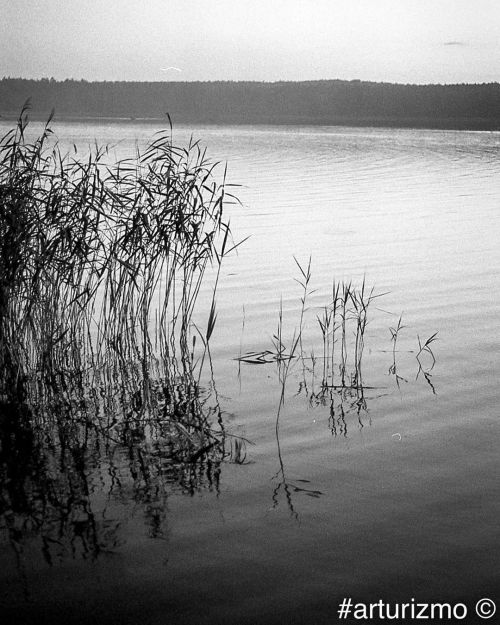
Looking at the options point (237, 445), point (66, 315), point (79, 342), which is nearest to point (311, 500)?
point (237, 445)

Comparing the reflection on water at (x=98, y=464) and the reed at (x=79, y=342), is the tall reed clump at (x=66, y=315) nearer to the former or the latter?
the reed at (x=79, y=342)

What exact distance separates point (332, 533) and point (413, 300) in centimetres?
604

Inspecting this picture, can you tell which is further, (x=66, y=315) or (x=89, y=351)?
(x=66, y=315)

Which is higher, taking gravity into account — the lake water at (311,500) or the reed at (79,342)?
the reed at (79,342)

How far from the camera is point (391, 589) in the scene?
362 cm

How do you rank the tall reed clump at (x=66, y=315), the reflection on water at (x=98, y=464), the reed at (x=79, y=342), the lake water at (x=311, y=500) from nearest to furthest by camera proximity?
1. the lake water at (x=311, y=500)
2. the reflection on water at (x=98, y=464)
3. the reed at (x=79, y=342)
4. the tall reed clump at (x=66, y=315)

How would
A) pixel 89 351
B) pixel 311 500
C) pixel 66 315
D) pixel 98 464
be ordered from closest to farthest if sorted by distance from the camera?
pixel 311 500 < pixel 98 464 < pixel 89 351 < pixel 66 315

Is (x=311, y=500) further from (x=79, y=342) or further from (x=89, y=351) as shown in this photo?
(x=79, y=342)

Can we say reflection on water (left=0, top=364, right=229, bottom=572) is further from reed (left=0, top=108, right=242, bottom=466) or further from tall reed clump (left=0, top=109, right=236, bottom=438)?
tall reed clump (left=0, top=109, right=236, bottom=438)

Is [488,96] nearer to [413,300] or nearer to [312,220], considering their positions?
[312,220]

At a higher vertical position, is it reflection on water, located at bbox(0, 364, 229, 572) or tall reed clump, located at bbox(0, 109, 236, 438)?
tall reed clump, located at bbox(0, 109, 236, 438)

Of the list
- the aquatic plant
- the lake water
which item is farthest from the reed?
the lake water

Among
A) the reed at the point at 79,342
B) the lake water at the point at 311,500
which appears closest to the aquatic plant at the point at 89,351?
the reed at the point at 79,342

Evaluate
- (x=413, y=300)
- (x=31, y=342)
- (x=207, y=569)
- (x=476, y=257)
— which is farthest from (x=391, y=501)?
(x=476, y=257)
